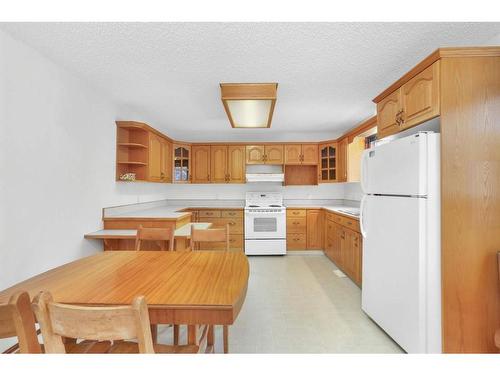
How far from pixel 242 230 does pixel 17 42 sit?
371 centimetres

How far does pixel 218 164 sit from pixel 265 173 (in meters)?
0.93

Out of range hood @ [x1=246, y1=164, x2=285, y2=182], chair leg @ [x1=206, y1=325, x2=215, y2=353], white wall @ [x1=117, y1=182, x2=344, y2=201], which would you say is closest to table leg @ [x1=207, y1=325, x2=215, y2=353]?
chair leg @ [x1=206, y1=325, x2=215, y2=353]

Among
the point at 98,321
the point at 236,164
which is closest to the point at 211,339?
the point at 98,321

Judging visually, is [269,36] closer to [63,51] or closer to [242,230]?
[63,51]

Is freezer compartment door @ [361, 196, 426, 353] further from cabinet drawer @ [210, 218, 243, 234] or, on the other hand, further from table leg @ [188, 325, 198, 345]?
cabinet drawer @ [210, 218, 243, 234]

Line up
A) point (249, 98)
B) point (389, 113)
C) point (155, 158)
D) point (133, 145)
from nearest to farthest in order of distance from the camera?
point (389, 113) < point (249, 98) < point (133, 145) < point (155, 158)

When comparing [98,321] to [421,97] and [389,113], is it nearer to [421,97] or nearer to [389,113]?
[421,97]

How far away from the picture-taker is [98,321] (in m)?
0.75

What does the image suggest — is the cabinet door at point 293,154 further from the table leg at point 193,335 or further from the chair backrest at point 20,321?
the chair backrest at point 20,321

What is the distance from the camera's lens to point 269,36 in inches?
69.9

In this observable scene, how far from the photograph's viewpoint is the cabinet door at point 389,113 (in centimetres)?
204

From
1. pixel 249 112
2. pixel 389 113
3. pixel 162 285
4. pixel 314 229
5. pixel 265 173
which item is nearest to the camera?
pixel 162 285

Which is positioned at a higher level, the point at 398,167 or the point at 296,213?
the point at 398,167

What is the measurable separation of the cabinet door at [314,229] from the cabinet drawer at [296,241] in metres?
0.09
